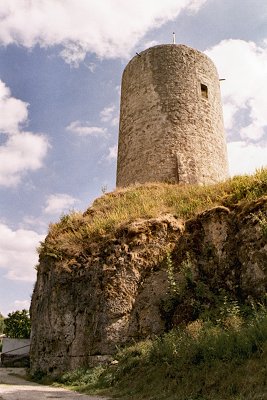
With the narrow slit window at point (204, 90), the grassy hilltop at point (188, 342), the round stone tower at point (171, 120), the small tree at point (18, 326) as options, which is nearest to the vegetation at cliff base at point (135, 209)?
the grassy hilltop at point (188, 342)

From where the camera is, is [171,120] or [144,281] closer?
[144,281]

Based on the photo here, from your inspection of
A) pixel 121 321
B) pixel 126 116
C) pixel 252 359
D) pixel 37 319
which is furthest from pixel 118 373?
pixel 126 116

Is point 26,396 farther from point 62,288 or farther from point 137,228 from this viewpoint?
point 137,228

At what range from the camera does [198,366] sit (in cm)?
630

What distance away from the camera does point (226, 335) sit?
6520 millimetres

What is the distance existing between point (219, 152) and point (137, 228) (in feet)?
25.0

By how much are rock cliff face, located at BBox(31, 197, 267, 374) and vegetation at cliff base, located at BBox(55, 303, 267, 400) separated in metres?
0.73

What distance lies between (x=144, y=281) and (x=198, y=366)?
12.6 ft

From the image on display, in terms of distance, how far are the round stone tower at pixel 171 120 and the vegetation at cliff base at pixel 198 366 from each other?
27.8 feet

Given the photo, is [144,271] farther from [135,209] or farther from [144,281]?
[135,209]

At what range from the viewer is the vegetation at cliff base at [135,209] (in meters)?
10.9

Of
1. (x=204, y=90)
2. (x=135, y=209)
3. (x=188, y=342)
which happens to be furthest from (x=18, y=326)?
(x=188, y=342)

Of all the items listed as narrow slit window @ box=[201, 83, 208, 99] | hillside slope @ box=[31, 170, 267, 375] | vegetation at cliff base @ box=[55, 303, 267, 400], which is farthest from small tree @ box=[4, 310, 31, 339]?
narrow slit window @ box=[201, 83, 208, 99]

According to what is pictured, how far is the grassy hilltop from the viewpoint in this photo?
5.75m
